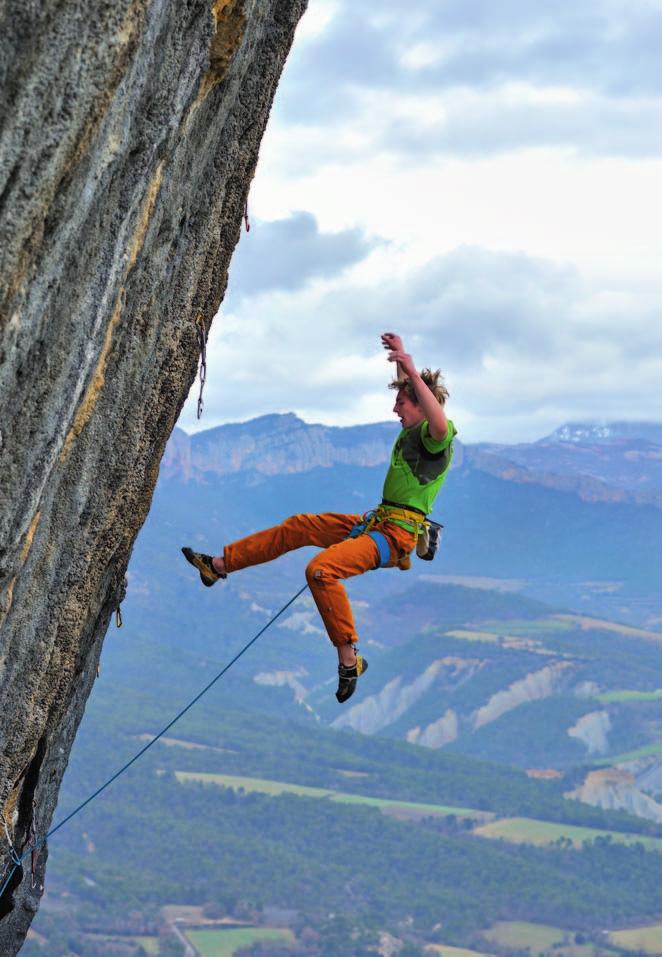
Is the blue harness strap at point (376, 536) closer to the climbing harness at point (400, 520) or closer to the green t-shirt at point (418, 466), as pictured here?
the climbing harness at point (400, 520)

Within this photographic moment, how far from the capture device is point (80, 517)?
845cm

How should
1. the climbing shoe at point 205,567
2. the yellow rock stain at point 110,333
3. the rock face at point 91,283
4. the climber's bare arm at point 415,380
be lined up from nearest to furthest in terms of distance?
1. the rock face at point 91,283
2. the yellow rock stain at point 110,333
3. the climber's bare arm at point 415,380
4. the climbing shoe at point 205,567

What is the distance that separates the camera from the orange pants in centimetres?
891

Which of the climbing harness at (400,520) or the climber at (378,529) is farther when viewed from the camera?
the climbing harness at (400,520)

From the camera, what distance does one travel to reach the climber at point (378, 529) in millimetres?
8898

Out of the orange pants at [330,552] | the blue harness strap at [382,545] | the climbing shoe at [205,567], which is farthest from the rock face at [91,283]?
the blue harness strap at [382,545]

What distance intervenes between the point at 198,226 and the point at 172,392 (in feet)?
3.53

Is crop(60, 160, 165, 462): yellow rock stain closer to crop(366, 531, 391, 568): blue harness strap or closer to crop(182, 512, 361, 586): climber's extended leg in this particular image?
crop(182, 512, 361, 586): climber's extended leg

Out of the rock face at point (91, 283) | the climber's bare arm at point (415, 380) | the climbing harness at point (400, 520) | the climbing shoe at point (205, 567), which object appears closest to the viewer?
the rock face at point (91, 283)

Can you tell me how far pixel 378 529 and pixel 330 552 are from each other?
22.6 inches

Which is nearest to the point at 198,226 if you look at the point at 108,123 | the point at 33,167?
the point at 108,123

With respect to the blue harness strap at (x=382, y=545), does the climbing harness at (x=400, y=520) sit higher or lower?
higher

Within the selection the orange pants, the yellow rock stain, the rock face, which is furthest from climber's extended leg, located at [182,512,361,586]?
the yellow rock stain

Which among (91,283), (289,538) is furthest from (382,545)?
(91,283)
